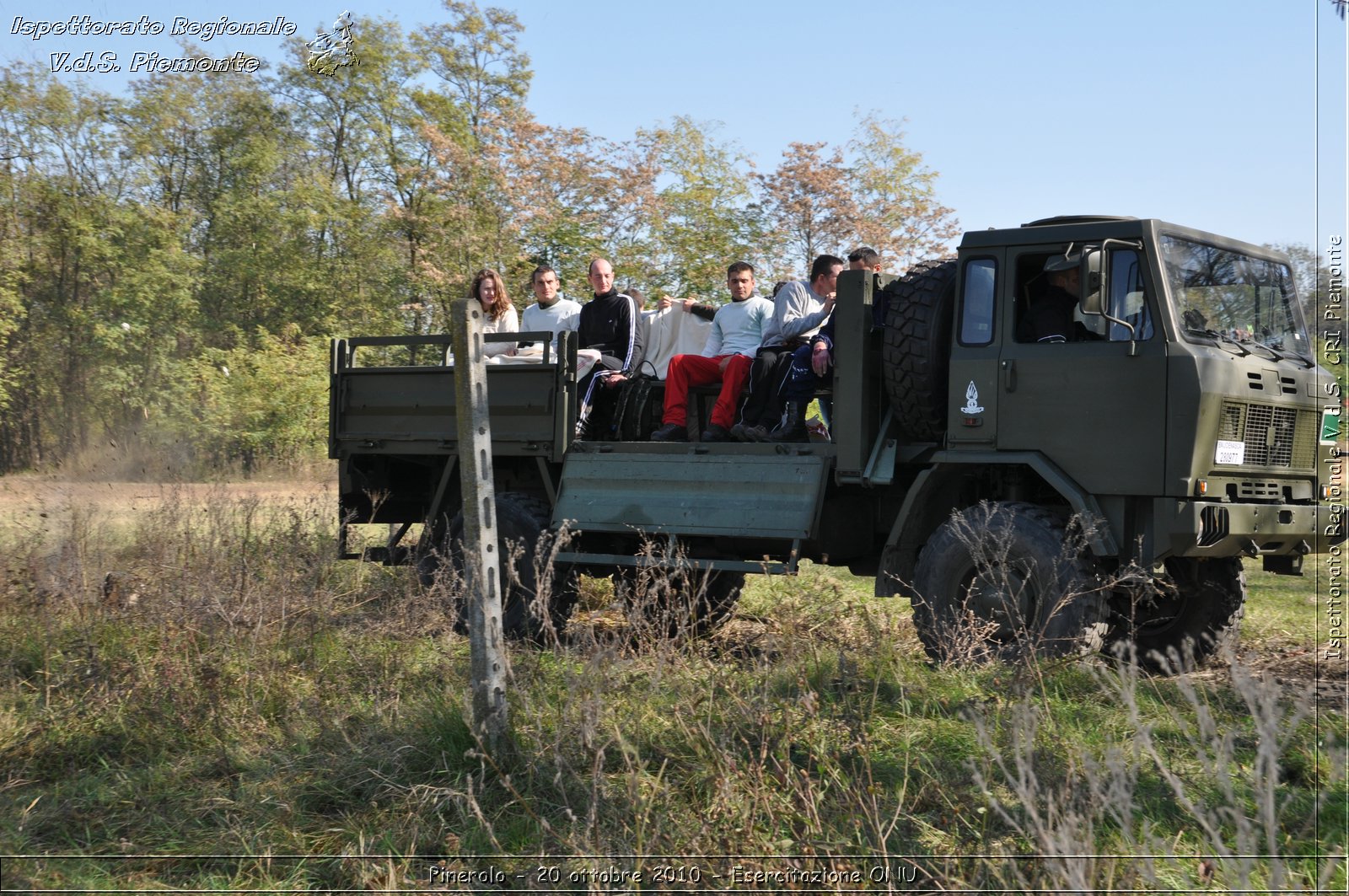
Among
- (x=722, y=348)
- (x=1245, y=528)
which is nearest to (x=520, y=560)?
(x=722, y=348)

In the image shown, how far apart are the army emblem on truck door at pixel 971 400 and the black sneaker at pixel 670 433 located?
2297 millimetres

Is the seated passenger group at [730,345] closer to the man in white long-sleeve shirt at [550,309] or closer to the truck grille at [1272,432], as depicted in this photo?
the man in white long-sleeve shirt at [550,309]

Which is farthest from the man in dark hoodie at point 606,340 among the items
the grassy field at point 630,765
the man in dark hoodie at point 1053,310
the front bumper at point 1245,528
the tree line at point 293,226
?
the tree line at point 293,226

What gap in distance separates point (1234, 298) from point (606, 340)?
446 cm

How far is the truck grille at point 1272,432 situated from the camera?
708 cm

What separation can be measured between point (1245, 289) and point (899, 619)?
328 centimetres

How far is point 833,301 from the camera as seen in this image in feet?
28.6

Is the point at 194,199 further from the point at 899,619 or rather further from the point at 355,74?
the point at 899,619

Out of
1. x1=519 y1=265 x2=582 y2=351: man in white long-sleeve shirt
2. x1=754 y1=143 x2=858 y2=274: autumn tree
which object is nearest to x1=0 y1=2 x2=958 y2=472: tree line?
x1=754 y1=143 x2=858 y2=274: autumn tree

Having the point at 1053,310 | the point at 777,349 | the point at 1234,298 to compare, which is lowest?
the point at 777,349

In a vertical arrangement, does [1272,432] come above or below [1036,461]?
above

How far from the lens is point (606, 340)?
990 cm

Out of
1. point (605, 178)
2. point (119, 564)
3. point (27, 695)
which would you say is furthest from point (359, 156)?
point (27, 695)

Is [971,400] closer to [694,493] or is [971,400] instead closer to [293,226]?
[694,493]
